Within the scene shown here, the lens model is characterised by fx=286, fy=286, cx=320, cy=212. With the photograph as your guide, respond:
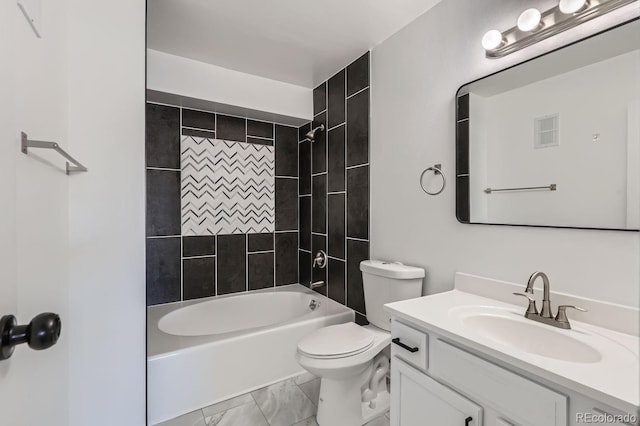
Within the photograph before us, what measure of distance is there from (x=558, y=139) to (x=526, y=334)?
28.9 inches

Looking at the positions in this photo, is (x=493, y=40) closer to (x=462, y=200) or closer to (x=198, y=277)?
(x=462, y=200)

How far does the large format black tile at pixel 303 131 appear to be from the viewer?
2831 mm

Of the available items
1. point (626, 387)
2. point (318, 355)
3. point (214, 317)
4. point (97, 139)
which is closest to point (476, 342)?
point (626, 387)

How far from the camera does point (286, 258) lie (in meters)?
2.94

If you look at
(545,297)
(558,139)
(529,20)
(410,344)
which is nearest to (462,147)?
(558,139)

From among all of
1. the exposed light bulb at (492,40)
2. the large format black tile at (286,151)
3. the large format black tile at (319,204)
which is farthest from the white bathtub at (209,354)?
the exposed light bulb at (492,40)

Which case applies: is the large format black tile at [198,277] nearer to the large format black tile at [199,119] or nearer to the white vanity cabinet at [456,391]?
the large format black tile at [199,119]

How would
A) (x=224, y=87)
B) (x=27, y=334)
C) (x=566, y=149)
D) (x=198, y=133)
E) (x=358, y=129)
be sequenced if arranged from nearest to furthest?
(x=27, y=334)
(x=566, y=149)
(x=358, y=129)
(x=224, y=87)
(x=198, y=133)

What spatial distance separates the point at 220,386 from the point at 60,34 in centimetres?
187

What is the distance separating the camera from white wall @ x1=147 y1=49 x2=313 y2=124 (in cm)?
212

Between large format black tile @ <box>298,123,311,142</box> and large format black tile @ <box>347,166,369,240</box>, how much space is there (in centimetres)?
83

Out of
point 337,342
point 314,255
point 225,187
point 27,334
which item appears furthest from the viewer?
point 314,255

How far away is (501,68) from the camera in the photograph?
1.29 m

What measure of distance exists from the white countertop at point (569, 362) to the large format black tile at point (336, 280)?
1149 mm
